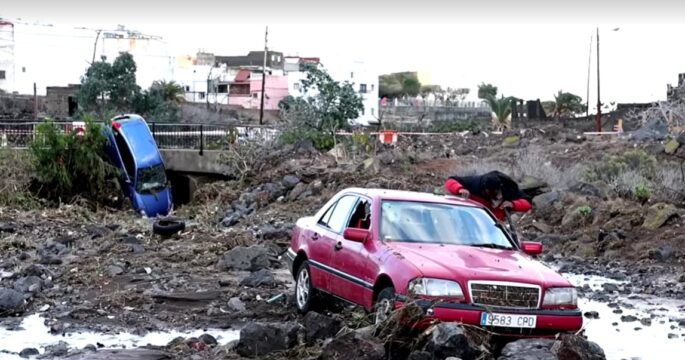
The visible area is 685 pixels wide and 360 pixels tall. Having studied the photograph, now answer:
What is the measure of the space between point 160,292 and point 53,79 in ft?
207

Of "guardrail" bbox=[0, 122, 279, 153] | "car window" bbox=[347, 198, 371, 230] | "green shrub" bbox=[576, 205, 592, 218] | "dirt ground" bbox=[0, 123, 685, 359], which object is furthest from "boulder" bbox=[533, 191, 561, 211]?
"car window" bbox=[347, 198, 371, 230]

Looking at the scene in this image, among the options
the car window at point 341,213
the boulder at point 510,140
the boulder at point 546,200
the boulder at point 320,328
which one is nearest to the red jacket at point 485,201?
the car window at point 341,213

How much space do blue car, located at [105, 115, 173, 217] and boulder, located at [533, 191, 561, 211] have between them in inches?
476

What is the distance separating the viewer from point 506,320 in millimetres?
8320

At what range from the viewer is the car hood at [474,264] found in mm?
8477

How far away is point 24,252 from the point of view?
59.8 feet

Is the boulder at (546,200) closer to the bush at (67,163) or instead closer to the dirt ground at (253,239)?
the dirt ground at (253,239)

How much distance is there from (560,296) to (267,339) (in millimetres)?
2634

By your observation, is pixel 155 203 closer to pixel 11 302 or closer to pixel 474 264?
pixel 11 302

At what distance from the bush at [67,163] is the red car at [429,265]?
721 inches

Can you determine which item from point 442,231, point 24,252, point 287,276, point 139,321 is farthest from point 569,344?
point 24,252

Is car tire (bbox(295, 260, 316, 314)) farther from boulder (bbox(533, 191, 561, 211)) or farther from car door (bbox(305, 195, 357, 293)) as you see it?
boulder (bbox(533, 191, 561, 211))

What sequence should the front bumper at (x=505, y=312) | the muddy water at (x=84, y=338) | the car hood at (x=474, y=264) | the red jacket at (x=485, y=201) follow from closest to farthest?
the front bumper at (x=505, y=312), the car hood at (x=474, y=264), the muddy water at (x=84, y=338), the red jacket at (x=485, y=201)

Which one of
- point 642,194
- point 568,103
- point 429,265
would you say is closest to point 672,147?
point 642,194
